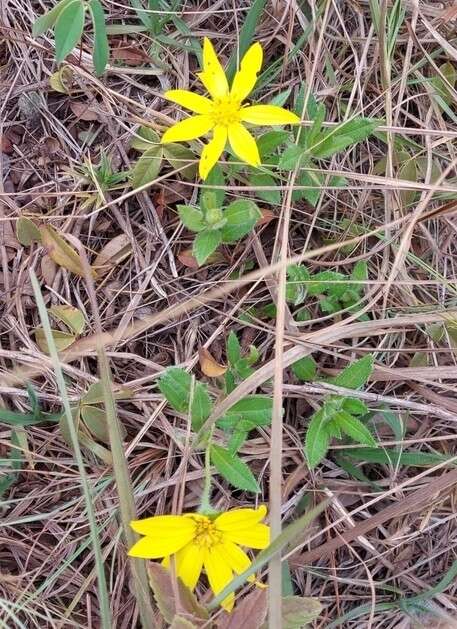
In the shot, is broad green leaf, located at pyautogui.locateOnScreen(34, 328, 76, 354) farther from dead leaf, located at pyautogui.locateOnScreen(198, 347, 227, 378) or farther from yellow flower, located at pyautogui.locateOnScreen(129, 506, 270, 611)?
yellow flower, located at pyautogui.locateOnScreen(129, 506, 270, 611)

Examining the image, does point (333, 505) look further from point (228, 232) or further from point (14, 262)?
point (14, 262)

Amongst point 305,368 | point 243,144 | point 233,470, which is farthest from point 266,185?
point 233,470

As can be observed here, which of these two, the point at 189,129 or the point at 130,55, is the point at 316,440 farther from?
the point at 130,55

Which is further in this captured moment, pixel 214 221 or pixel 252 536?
pixel 214 221

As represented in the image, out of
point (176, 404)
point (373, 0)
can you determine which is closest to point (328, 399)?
point (176, 404)

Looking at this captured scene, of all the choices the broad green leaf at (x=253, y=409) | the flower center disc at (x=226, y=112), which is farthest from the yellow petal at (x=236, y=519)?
the flower center disc at (x=226, y=112)

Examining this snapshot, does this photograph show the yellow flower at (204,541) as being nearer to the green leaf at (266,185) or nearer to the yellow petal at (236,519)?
the yellow petal at (236,519)
